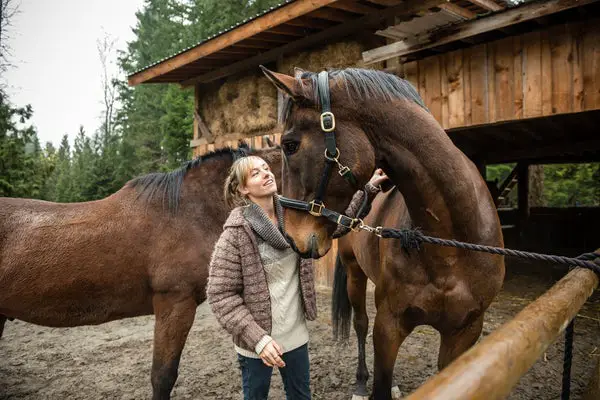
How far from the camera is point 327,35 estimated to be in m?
5.60

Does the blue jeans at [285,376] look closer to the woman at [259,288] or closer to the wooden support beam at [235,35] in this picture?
the woman at [259,288]

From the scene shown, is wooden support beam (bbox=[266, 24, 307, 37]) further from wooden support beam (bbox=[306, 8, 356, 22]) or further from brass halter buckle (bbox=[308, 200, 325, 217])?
brass halter buckle (bbox=[308, 200, 325, 217])

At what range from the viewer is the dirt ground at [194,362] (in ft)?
9.80

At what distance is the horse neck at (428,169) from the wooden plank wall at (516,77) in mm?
2560

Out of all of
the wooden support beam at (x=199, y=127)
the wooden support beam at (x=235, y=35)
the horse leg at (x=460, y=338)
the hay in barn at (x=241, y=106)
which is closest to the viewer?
the horse leg at (x=460, y=338)

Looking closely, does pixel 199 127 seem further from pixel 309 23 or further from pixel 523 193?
pixel 523 193

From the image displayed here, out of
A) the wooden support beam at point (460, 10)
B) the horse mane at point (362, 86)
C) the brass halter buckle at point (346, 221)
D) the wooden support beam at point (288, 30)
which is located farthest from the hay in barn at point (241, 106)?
the brass halter buckle at point (346, 221)

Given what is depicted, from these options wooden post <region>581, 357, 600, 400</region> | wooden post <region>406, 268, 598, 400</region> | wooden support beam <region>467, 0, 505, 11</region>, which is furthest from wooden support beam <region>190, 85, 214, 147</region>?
wooden post <region>406, 268, 598, 400</region>

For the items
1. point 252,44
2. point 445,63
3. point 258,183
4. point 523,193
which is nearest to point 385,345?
point 258,183

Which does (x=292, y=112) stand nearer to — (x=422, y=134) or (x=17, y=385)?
(x=422, y=134)

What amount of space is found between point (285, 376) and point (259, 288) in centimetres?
52

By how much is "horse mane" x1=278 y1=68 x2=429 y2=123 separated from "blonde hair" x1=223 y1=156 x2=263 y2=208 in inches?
11.2

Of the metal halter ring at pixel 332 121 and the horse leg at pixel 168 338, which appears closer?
the metal halter ring at pixel 332 121

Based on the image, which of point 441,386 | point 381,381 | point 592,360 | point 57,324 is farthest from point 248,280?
point 592,360
